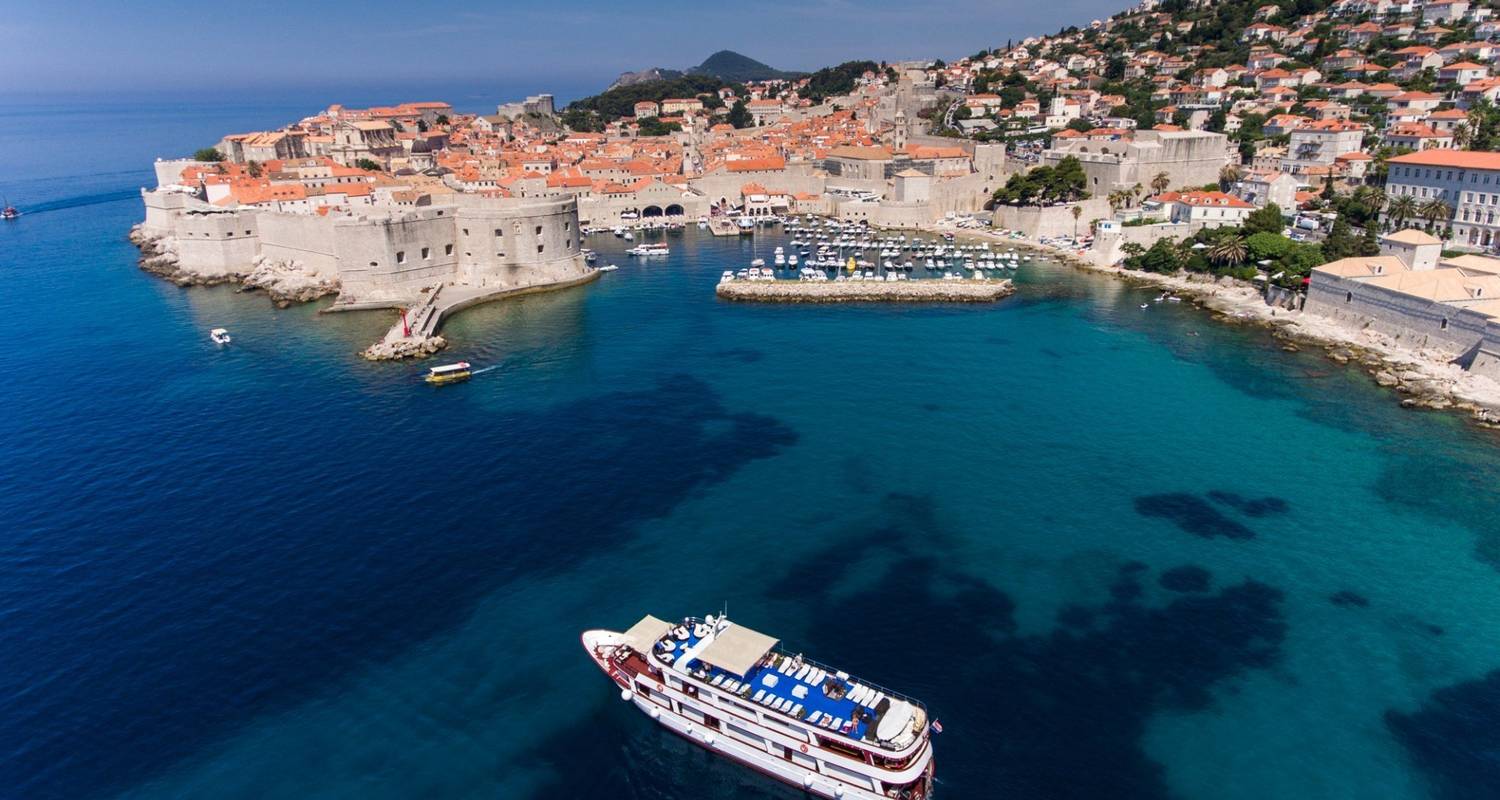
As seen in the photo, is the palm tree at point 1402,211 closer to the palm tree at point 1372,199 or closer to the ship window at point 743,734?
the palm tree at point 1372,199

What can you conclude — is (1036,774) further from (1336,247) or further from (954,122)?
(954,122)

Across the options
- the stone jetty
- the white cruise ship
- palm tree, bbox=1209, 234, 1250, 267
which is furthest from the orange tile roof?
the white cruise ship

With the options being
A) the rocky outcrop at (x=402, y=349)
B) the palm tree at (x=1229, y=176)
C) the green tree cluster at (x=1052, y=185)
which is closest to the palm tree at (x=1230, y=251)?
the green tree cluster at (x=1052, y=185)

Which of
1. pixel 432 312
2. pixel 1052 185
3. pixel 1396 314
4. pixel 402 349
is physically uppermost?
pixel 1052 185

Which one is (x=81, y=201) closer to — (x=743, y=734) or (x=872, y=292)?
(x=872, y=292)

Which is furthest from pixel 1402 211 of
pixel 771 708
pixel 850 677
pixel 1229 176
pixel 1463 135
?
pixel 771 708

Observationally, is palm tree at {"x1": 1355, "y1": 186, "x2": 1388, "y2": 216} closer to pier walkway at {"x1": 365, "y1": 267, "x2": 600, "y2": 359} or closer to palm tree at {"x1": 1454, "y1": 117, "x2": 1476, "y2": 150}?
palm tree at {"x1": 1454, "y1": 117, "x2": 1476, "y2": 150}

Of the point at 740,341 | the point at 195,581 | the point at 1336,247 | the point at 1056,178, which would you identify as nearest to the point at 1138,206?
the point at 1056,178
